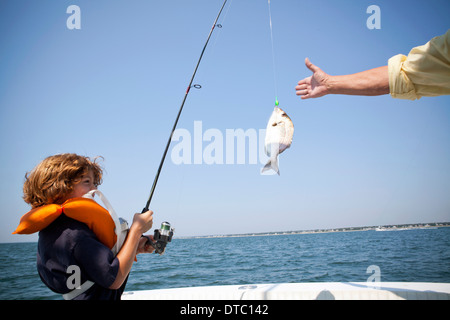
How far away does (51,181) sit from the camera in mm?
1585

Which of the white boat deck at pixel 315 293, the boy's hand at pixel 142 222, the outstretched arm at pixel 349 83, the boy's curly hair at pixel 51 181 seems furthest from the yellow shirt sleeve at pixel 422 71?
the white boat deck at pixel 315 293

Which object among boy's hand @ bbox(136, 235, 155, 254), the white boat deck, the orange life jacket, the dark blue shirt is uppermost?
the orange life jacket

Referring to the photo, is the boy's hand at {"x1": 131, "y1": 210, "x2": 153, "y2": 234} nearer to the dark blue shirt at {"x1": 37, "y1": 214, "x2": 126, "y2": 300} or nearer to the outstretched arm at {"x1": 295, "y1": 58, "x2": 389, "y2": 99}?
the dark blue shirt at {"x1": 37, "y1": 214, "x2": 126, "y2": 300}

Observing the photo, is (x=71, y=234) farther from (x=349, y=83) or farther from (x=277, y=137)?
(x=277, y=137)

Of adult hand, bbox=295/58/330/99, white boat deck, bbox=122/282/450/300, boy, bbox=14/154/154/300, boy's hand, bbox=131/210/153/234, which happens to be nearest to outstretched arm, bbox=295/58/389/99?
adult hand, bbox=295/58/330/99

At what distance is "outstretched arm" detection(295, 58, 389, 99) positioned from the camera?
5.18 feet

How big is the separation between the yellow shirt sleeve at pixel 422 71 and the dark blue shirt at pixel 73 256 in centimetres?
204

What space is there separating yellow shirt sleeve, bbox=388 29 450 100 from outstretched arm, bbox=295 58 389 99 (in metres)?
0.05

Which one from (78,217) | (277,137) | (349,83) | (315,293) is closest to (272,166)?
(277,137)
